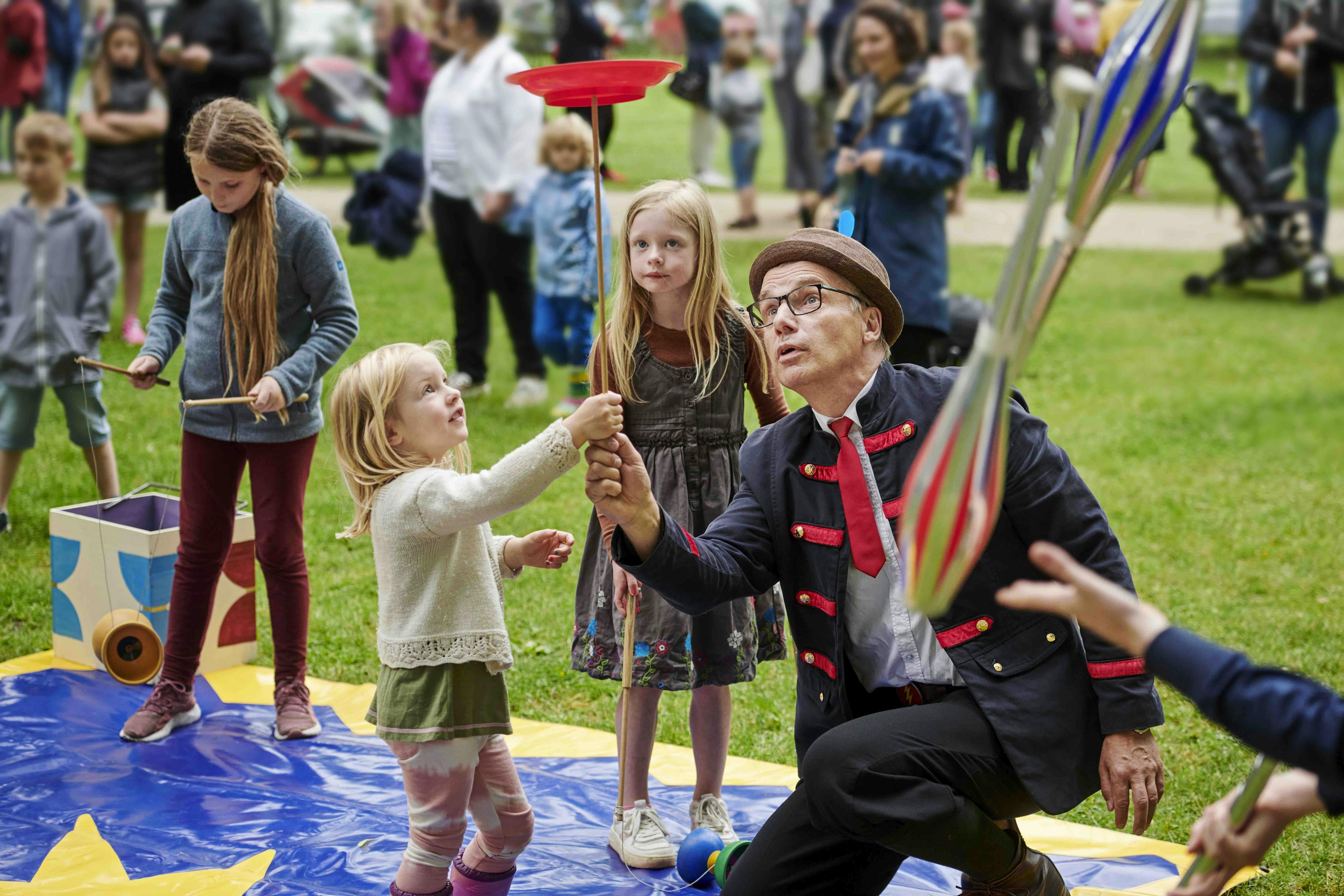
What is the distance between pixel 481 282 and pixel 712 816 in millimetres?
4395

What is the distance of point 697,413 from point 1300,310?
25.0 ft

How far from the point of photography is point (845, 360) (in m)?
2.49

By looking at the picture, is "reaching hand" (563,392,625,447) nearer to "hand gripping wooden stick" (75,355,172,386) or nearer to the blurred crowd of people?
the blurred crowd of people

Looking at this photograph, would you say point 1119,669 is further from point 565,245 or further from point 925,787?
point 565,245

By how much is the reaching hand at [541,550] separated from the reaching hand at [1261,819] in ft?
4.33

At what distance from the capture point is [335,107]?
13.2m

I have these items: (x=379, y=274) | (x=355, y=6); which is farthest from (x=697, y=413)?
(x=355, y=6)

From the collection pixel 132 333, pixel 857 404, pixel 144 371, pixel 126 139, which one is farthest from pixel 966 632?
pixel 126 139

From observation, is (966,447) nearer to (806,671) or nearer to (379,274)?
(806,671)

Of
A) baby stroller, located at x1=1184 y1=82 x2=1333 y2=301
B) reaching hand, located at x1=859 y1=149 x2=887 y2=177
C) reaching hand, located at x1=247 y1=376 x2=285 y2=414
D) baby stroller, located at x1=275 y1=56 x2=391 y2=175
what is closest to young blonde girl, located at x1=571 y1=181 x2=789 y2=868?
reaching hand, located at x1=247 y1=376 x2=285 y2=414

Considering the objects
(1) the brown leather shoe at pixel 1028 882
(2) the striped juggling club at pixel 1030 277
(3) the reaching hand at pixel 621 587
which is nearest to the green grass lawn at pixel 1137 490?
(3) the reaching hand at pixel 621 587

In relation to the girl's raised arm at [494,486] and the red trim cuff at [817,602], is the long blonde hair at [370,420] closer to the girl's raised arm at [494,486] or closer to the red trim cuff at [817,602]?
the girl's raised arm at [494,486]

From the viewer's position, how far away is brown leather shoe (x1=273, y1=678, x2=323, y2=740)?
3660 millimetres

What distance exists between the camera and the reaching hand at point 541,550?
8.74ft
